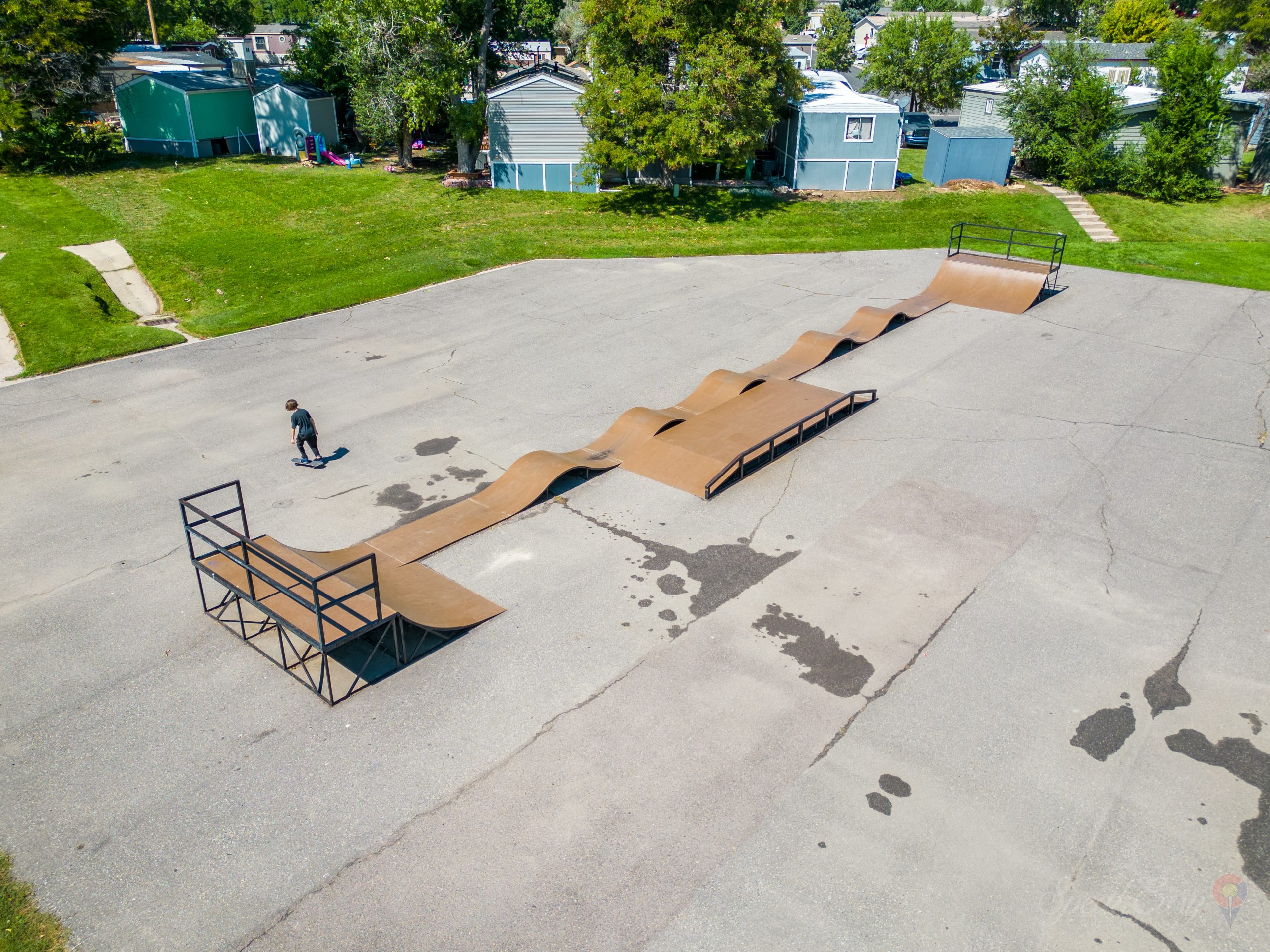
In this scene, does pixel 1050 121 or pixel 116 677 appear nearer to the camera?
pixel 116 677

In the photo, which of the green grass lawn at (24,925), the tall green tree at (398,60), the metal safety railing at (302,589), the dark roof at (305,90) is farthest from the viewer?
the dark roof at (305,90)

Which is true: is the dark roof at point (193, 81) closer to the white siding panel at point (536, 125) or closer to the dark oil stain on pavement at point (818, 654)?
the white siding panel at point (536, 125)

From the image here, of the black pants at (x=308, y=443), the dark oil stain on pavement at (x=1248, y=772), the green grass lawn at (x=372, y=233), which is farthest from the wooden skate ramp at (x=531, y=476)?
the green grass lawn at (x=372, y=233)

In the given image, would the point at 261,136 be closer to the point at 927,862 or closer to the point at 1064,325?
the point at 1064,325

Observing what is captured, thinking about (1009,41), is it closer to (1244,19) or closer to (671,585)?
(1244,19)

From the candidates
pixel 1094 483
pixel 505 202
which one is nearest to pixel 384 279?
pixel 505 202

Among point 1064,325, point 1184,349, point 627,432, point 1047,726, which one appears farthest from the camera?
point 1064,325

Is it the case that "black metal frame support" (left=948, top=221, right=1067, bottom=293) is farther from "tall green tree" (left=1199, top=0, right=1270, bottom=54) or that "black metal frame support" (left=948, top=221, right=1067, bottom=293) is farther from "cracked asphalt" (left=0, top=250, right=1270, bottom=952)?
"tall green tree" (left=1199, top=0, right=1270, bottom=54)

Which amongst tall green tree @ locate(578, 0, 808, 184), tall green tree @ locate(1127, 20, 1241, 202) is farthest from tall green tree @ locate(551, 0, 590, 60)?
tall green tree @ locate(1127, 20, 1241, 202)
